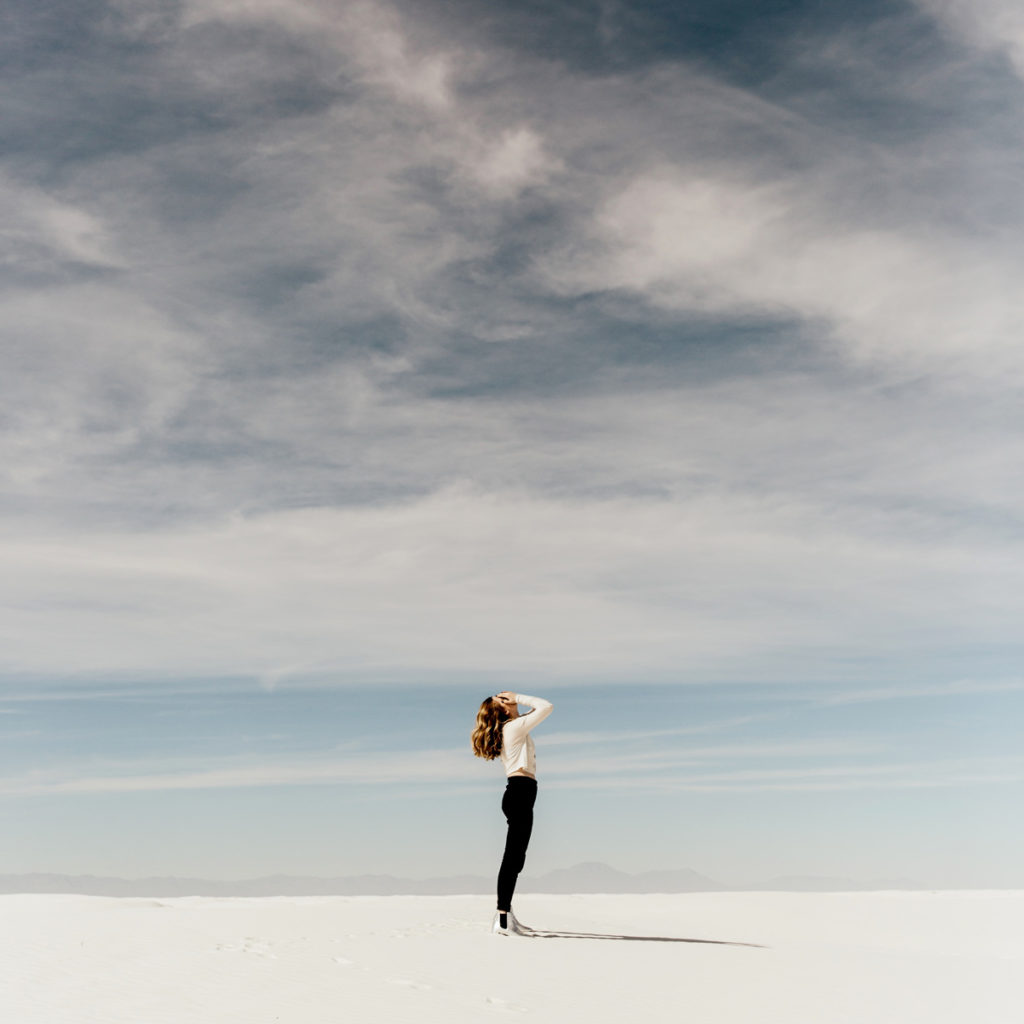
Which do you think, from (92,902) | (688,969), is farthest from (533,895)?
(688,969)

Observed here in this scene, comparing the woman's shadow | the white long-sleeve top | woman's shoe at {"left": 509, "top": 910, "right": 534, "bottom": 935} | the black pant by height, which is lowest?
the woman's shadow

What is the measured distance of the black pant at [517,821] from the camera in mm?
13445

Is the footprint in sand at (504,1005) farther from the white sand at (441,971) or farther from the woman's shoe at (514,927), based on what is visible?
the woman's shoe at (514,927)

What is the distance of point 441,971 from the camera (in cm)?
1173

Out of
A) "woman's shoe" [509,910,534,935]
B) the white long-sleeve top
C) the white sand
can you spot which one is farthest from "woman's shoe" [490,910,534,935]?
the white long-sleeve top

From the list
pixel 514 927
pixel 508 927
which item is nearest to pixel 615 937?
pixel 514 927

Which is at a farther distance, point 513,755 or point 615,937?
point 615,937

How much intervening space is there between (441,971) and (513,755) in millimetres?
2820

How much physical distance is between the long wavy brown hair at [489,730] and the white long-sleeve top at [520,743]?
0.12 m

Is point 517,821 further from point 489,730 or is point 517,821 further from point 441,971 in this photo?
point 441,971

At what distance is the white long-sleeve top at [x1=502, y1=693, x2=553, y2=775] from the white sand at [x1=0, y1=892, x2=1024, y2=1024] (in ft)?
7.28

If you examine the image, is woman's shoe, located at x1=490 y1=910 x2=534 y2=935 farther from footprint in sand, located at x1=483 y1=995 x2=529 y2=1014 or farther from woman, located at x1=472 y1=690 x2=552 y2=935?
footprint in sand, located at x1=483 y1=995 x2=529 y2=1014

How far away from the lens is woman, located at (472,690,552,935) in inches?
530

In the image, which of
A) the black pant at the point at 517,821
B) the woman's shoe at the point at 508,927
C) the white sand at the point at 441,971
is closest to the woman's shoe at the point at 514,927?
the woman's shoe at the point at 508,927
